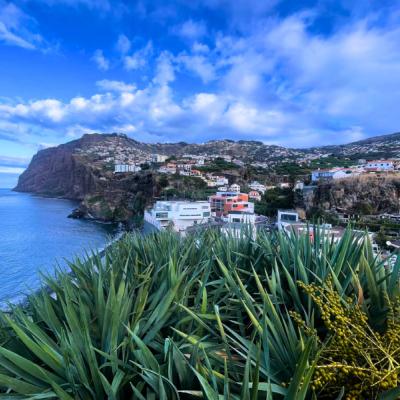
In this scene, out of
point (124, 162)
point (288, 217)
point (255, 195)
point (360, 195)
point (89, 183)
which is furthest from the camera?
point (124, 162)

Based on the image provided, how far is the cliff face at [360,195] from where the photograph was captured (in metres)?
33.0

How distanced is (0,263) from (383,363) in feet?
83.0

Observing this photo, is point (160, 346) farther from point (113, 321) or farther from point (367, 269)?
point (367, 269)

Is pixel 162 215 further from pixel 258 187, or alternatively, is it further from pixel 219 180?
pixel 219 180

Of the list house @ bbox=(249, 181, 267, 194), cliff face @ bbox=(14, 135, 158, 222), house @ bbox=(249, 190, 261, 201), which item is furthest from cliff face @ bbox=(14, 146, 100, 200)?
house @ bbox=(249, 190, 261, 201)

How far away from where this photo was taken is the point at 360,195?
34.4 metres

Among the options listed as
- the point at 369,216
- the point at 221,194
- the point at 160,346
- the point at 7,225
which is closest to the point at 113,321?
the point at 160,346

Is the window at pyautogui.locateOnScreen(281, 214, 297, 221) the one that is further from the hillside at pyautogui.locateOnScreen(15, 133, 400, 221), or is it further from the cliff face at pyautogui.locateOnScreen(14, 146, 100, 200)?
the cliff face at pyautogui.locateOnScreen(14, 146, 100, 200)

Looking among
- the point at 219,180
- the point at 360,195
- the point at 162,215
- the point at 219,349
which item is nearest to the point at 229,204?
the point at 162,215

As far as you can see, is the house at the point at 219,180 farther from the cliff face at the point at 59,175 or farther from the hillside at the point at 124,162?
the cliff face at the point at 59,175

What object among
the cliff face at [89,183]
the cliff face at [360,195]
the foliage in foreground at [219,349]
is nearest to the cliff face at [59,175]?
the cliff face at [89,183]

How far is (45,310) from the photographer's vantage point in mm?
2246

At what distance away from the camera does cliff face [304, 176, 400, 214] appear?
32969 mm

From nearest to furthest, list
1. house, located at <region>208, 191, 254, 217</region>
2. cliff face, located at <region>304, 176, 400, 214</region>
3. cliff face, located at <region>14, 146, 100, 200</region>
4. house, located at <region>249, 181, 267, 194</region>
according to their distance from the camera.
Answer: cliff face, located at <region>304, 176, 400, 214</region>, house, located at <region>208, 191, 254, 217</region>, house, located at <region>249, 181, 267, 194</region>, cliff face, located at <region>14, 146, 100, 200</region>
